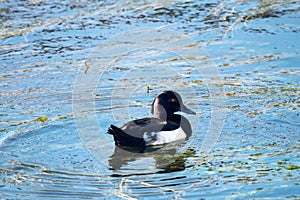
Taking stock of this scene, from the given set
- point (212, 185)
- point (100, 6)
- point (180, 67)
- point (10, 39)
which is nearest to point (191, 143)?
point (212, 185)

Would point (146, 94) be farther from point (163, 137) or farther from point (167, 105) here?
point (163, 137)

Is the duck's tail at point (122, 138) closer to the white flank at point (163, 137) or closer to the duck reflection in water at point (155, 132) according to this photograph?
the duck reflection in water at point (155, 132)

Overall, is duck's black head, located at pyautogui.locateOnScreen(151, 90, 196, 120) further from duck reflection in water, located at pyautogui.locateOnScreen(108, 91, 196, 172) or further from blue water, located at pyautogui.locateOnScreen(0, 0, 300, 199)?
blue water, located at pyautogui.locateOnScreen(0, 0, 300, 199)

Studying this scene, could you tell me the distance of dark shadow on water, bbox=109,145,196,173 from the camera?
8.03m

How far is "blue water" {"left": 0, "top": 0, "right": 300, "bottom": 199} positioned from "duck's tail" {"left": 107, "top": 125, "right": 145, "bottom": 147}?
125 mm

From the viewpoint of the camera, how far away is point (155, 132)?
9.09 metres

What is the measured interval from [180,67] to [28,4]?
5.68 m

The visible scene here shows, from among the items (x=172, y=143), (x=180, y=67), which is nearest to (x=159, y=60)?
(x=180, y=67)

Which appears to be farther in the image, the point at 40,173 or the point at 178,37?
the point at 178,37

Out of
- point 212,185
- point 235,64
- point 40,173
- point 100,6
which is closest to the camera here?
point 212,185

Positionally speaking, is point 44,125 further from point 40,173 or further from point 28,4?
point 28,4

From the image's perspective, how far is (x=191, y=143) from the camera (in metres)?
8.90

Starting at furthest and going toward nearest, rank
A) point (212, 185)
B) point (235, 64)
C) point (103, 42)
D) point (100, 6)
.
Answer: point (100, 6), point (103, 42), point (235, 64), point (212, 185)

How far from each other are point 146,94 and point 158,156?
2212 millimetres
